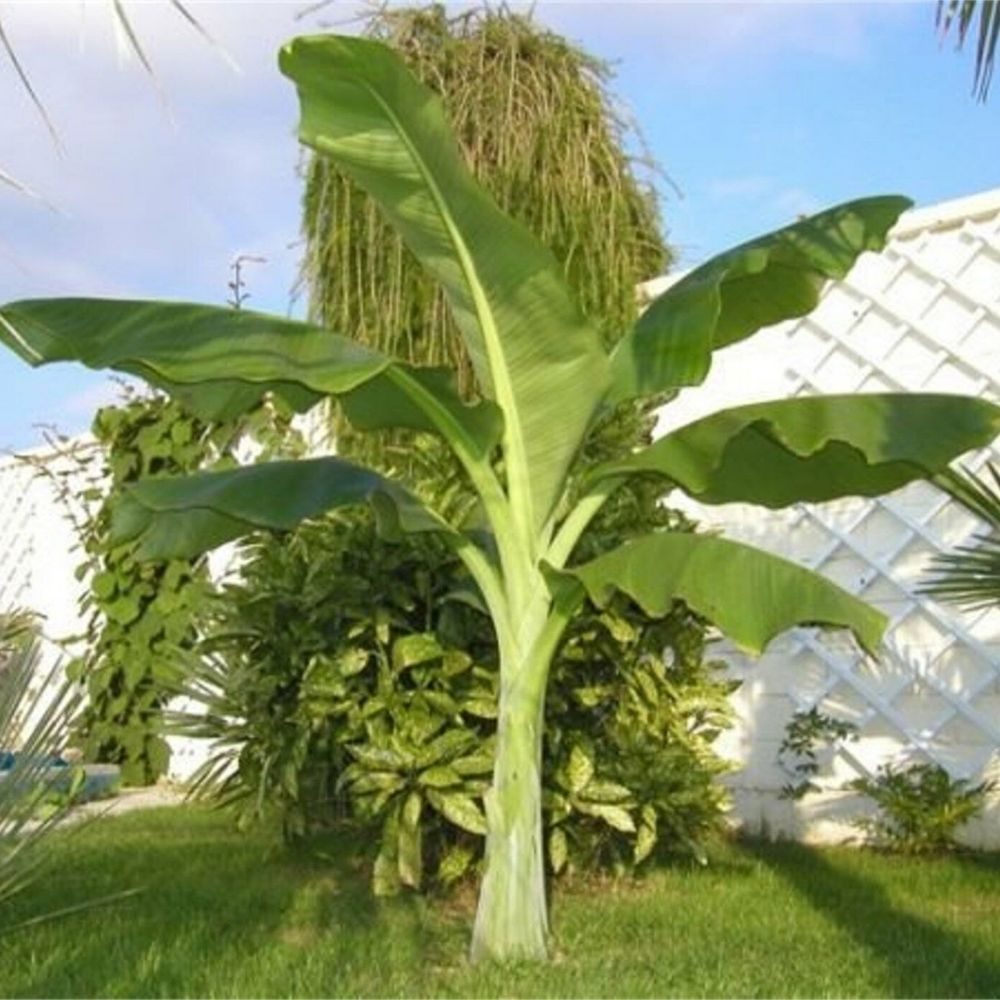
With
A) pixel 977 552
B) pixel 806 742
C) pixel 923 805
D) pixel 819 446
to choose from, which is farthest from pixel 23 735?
pixel 806 742

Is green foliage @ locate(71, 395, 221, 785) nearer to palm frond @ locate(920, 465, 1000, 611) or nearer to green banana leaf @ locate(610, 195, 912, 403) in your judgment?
green banana leaf @ locate(610, 195, 912, 403)

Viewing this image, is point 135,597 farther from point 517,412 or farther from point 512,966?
point 512,966

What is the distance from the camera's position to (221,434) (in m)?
10.1

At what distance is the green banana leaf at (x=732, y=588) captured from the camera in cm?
424

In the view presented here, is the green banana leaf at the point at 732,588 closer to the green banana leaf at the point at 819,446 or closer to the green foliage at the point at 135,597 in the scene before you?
the green banana leaf at the point at 819,446

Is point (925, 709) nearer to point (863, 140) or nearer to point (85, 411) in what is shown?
point (863, 140)

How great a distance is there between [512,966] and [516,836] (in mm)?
409

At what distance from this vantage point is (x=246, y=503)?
4980mm

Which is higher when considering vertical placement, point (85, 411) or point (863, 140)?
point (85, 411)

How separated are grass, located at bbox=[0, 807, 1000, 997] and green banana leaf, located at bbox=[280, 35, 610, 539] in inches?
57.1

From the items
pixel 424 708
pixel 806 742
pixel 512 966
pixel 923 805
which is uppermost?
pixel 806 742

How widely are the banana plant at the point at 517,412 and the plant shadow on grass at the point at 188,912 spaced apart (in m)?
0.79

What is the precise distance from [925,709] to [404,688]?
261cm

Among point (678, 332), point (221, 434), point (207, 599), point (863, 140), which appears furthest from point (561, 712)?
point (221, 434)
